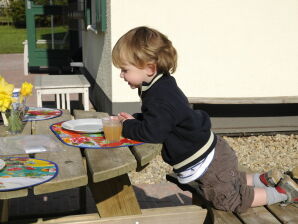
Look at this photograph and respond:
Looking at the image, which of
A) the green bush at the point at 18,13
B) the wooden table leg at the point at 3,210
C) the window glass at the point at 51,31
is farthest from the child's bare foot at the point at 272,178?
the green bush at the point at 18,13

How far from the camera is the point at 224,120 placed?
242 inches

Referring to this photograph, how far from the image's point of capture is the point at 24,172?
1.90 metres

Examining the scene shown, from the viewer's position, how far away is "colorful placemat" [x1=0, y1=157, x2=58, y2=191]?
1.77 m

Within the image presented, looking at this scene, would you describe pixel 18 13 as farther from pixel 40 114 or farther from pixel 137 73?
pixel 137 73

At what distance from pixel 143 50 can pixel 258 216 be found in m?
1.10

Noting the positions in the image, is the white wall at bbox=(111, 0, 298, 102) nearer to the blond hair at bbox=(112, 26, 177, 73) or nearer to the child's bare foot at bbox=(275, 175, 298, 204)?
the blond hair at bbox=(112, 26, 177, 73)

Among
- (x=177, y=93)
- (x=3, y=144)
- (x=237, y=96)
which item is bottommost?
(x=237, y=96)

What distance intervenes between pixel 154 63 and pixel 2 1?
1324 inches

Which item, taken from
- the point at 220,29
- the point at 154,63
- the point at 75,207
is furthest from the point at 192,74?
the point at 154,63

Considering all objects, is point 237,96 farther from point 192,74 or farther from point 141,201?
point 141,201

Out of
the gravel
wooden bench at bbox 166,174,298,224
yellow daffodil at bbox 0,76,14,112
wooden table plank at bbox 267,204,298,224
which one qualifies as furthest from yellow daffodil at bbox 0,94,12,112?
the gravel

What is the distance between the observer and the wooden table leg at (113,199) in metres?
2.50

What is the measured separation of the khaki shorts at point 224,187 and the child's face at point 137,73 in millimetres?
565

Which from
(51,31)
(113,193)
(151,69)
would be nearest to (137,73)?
(151,69)
